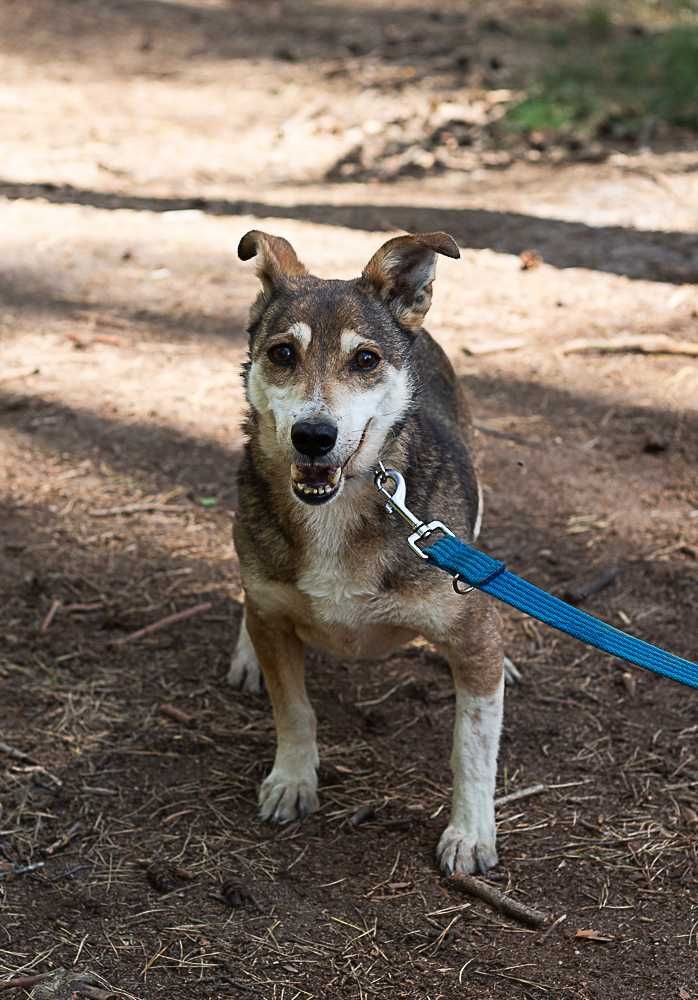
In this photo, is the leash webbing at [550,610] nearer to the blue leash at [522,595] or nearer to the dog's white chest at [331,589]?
the blue leash at [522,595]

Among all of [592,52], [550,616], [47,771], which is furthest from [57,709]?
[592,52]

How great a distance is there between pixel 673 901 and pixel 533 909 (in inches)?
18.9

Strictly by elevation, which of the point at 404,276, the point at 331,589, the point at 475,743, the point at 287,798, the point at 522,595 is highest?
the point at 404,276

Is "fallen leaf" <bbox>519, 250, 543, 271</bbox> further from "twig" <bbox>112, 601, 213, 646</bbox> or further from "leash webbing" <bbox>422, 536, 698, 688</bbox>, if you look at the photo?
"leash webbing" <bbox>422, 536, 698, 688</bbox>

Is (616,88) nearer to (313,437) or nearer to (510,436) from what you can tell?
(510,436)

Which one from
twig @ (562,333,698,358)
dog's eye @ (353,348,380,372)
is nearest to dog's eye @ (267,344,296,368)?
dog's eye @ (353,348,380,372)

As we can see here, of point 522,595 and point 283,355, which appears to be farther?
point 283,355

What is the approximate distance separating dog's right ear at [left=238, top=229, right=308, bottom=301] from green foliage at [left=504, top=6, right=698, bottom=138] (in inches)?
345

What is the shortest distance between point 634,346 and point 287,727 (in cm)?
464

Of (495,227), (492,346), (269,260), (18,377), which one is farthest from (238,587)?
(495,227)

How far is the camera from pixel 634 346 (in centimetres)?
858

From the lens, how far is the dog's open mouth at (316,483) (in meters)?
4.13

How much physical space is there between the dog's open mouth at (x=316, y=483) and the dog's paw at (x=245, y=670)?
1564mm

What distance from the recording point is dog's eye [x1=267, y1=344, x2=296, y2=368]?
4.42 metres
